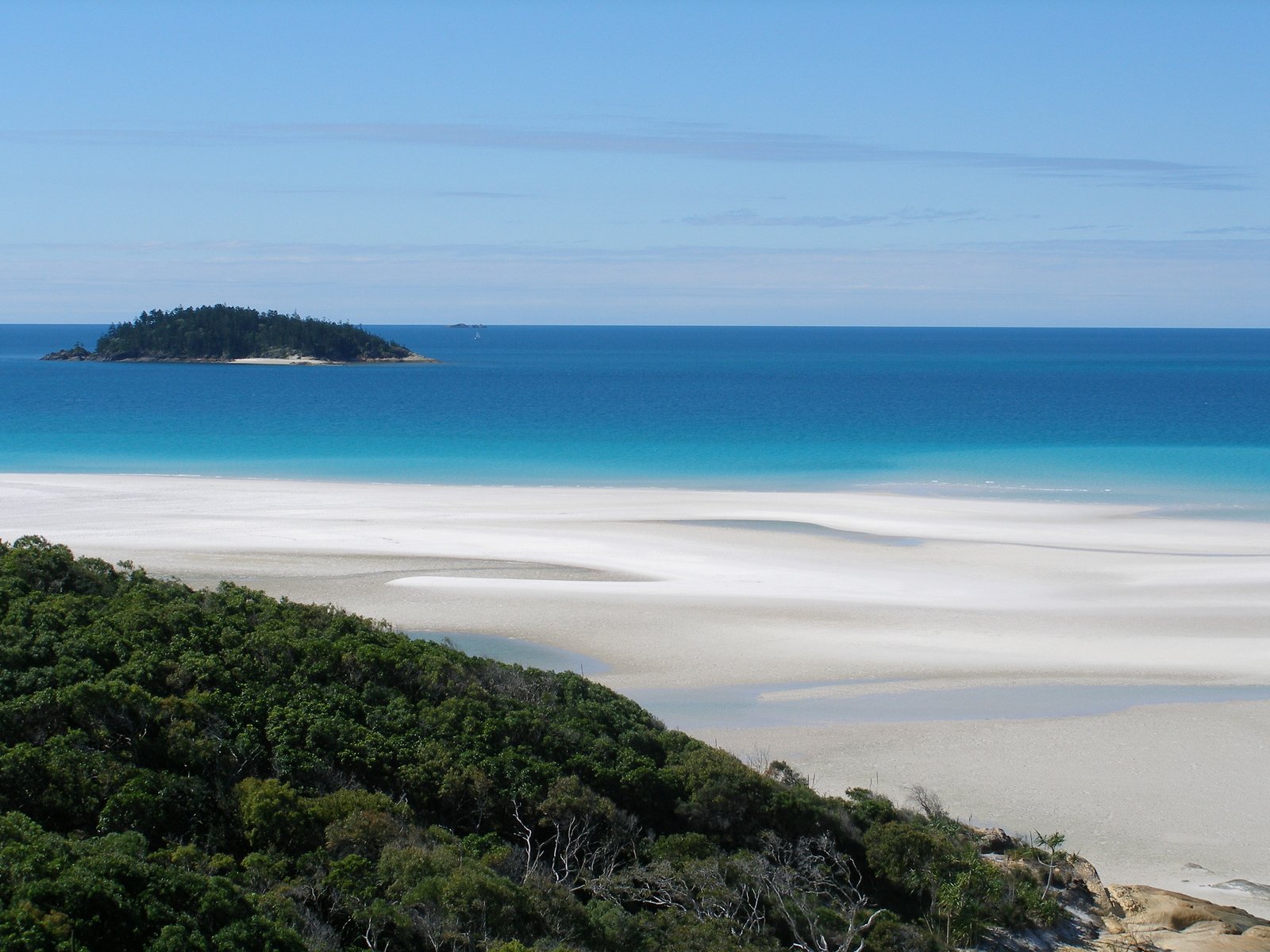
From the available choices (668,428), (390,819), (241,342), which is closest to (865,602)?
(390,819)

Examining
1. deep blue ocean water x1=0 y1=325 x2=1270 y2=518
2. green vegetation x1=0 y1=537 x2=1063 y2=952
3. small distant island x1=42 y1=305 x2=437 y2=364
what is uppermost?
small distant island x1=42 y1=305 x2=437 y2=364

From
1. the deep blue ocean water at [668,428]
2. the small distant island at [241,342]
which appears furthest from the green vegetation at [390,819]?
the small distant island at [241,342]

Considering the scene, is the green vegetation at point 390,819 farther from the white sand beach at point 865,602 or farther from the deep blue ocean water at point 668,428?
the deep blue ocean water at point 668,428

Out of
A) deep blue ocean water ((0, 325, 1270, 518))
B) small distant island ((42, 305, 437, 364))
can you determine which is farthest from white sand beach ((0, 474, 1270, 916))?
small distant island ((42, 305, 437, 364))

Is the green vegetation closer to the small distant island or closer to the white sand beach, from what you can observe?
the white sand beach

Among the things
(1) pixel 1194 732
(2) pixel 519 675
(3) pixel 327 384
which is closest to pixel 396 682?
(2) pixel 519 675

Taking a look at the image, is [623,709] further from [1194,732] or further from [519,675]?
[1194,732]
